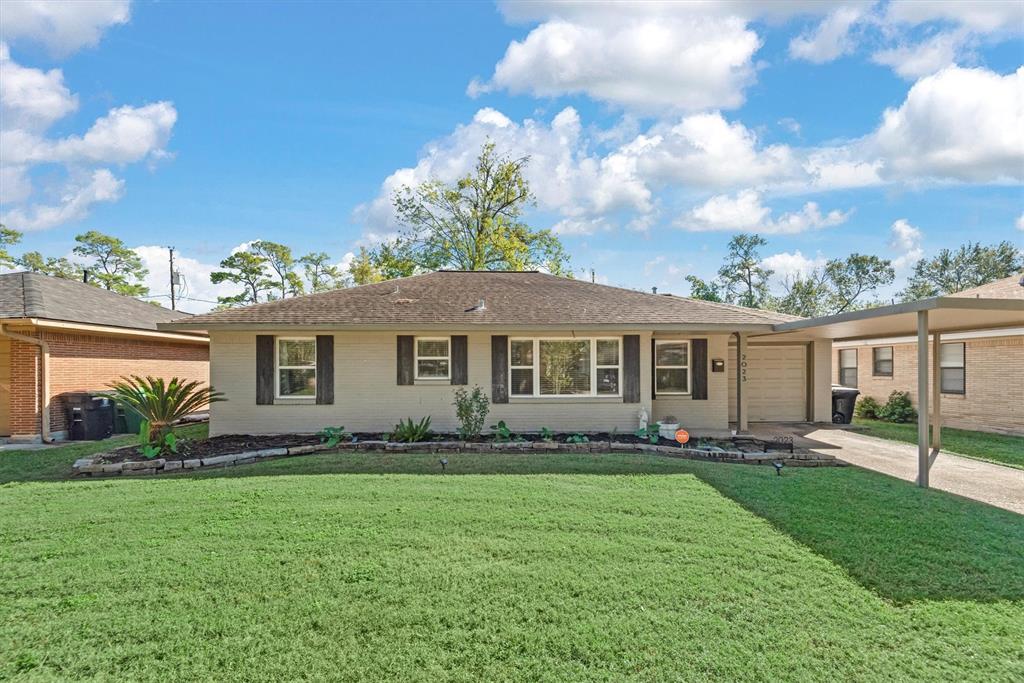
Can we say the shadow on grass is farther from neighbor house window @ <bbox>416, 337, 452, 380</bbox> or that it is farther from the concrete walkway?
neighbor house window @ <bbox>416, 337, 452, 380</bbox>

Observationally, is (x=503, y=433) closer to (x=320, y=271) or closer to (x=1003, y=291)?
(x=1003, y=291)

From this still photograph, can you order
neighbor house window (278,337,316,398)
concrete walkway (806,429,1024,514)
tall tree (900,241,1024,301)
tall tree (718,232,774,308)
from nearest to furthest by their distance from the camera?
concrete walkway (806,429,1024,514) → neighbor house window (278,337,316,398) → tall tree (900,241,1024,301) → tall tree (718,232,774,308)

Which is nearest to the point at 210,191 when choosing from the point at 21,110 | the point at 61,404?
the point at 21,110

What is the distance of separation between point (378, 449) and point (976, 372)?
1440 cm

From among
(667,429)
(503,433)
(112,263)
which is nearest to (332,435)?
(503,433)

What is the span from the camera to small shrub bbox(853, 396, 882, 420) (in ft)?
49.3

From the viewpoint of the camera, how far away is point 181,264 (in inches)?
1387

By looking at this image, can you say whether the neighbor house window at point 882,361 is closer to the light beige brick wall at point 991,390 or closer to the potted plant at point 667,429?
the light beige brick wall at point 991,390

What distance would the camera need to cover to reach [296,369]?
1035cm

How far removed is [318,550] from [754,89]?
15.2 m

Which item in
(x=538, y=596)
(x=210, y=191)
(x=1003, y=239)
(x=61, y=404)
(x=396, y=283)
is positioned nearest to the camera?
(x=538, y=596)

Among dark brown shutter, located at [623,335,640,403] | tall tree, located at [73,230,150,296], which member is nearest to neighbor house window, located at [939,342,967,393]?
dark brown shutter, located at [623,335,640,403]

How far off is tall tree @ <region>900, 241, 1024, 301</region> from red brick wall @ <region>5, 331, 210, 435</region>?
145 ft

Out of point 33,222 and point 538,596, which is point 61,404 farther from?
point 33,222
